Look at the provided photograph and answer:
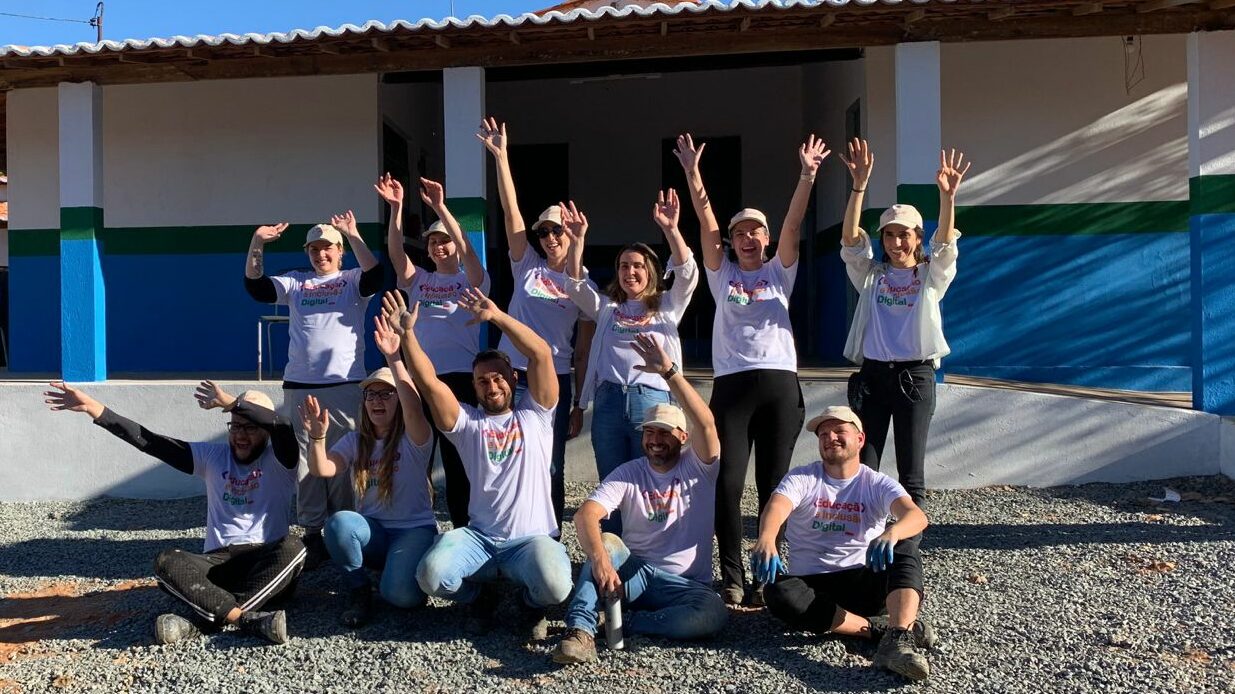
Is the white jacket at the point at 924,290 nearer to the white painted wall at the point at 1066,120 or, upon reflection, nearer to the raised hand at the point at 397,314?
the raised hand at the point at 397,314

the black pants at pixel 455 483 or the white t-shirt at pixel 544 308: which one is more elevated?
the white t-shirt at pixel 544 308

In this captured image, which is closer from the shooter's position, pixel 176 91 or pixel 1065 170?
pixel 1065 170

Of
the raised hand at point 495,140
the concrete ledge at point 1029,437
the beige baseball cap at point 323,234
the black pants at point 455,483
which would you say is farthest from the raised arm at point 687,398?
the concrete ledge at point 1029,437

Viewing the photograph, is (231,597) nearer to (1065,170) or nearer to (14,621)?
(14,621)

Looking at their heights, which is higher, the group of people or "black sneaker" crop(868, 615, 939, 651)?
the group of people

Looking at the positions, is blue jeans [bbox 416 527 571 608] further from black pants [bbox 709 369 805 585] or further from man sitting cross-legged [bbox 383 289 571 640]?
black pants [bbox 709 369 805 585]

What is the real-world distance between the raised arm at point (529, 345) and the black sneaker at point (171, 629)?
1643 millimetres

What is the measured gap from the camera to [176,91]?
8.91 m

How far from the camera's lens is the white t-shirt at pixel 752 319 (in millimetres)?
4184

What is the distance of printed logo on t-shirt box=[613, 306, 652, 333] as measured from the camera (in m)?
4.25

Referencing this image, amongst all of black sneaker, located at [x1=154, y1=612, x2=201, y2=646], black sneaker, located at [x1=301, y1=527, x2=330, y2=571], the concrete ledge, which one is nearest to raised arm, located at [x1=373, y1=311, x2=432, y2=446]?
black sneaker, located at [x1=301, y1=527, x2=330, y2=571]

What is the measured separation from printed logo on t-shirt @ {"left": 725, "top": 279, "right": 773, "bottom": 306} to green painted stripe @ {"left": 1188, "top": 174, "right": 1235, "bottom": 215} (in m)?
3.71

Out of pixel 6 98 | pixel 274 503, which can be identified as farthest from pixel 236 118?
pixel 274 503

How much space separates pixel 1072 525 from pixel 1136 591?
1.23 meters
